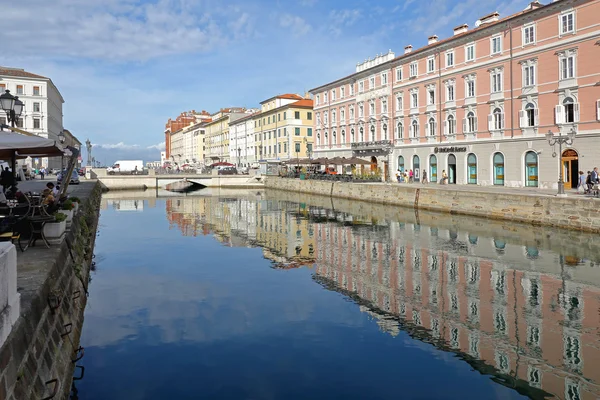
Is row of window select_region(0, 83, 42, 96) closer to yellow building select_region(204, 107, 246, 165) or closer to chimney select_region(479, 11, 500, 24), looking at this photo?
yellow building select_region(204, 107, 246, 165)

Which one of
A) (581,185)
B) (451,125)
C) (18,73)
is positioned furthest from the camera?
(18,73)

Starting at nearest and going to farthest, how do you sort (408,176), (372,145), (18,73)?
(408,176), (372,145), (18,73)

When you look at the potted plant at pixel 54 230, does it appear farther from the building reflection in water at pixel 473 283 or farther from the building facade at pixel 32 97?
the building facade at pixel 32 97

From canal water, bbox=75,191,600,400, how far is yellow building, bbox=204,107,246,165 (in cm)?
9172

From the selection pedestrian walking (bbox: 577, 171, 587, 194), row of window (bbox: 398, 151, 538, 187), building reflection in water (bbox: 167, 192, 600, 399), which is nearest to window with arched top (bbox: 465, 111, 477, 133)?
row of window (bbox: 398, 151, 538, 187)

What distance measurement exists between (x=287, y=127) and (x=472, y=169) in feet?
Result: 141

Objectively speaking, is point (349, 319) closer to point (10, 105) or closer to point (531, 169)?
point (10, 105)

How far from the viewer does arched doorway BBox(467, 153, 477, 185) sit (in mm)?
43938

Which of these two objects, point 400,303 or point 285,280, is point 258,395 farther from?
point 285,280

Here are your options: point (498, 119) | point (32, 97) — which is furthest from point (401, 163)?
point (32, 97)

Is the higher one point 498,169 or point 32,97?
point 32,97

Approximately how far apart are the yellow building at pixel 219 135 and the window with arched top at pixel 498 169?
3094 inches

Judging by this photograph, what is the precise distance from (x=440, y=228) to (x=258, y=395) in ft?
72.9

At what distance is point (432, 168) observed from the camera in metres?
49.5
